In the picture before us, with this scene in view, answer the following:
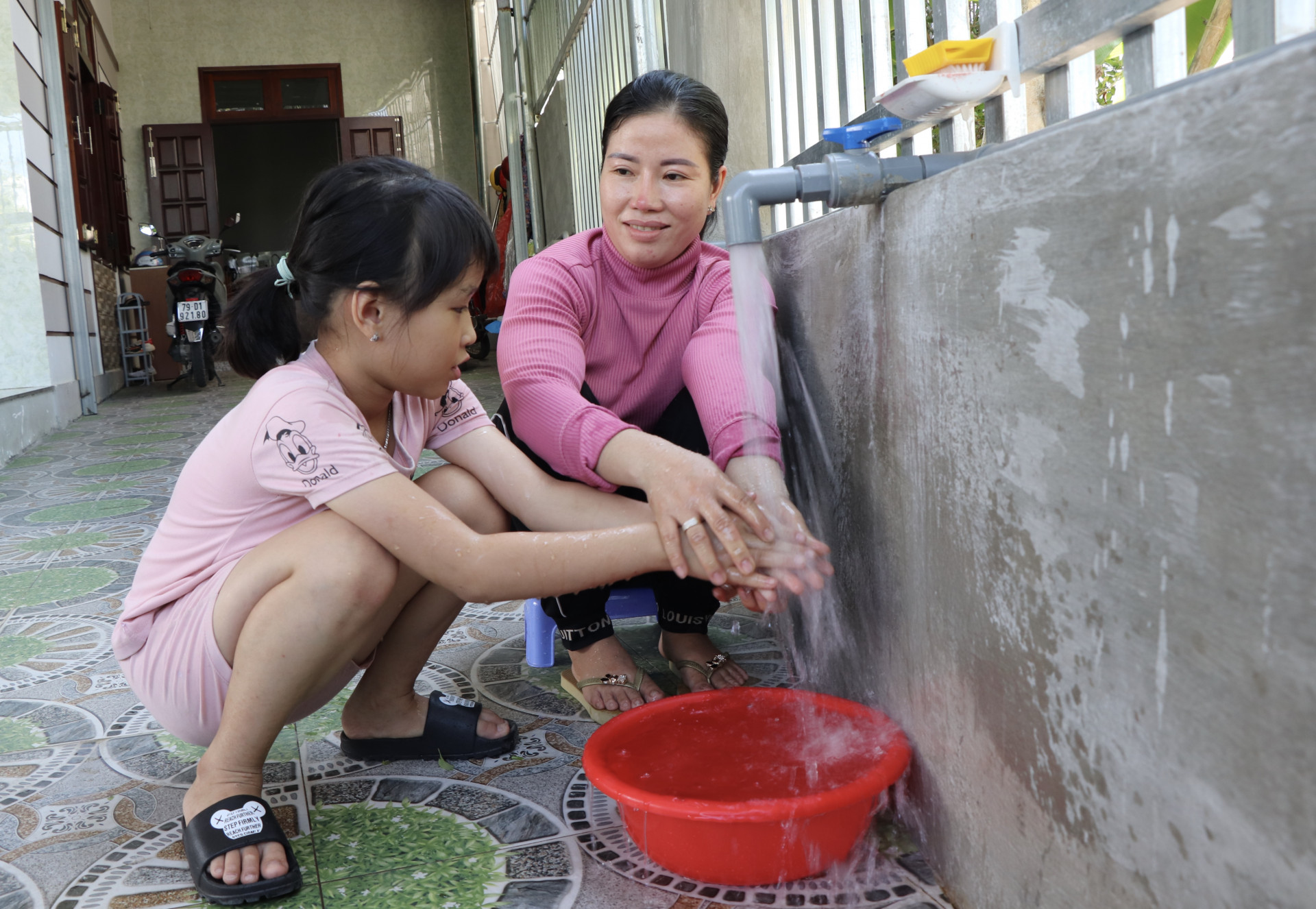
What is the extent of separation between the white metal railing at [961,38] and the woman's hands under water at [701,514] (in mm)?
478

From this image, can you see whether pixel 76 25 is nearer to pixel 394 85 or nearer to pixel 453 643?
pixel 394 85

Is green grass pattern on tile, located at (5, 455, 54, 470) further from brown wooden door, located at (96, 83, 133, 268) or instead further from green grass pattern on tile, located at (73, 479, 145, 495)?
brown wooden door, located at (96, 83, 133, 268)

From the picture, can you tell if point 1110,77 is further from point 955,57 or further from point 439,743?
point 439,743

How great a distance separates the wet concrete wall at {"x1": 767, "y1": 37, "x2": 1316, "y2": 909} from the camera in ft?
1.76

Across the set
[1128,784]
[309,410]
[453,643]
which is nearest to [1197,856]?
[1128,784]

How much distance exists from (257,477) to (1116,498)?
0.91 metres

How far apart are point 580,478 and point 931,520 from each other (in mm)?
560

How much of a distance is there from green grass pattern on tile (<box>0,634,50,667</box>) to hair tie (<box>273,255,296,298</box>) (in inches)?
40.8

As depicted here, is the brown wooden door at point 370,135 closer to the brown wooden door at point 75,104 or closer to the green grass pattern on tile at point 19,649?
the brown wooden door at point 75,104

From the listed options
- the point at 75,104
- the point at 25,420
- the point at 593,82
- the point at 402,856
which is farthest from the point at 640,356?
the point at 75,104

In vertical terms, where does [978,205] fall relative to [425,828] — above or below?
above

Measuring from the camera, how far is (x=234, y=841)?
110cm

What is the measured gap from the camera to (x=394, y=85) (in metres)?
11.0

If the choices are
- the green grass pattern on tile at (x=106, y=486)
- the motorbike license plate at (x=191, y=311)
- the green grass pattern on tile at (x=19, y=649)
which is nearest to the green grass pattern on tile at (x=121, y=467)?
the green grass pattern on tile at (x=106, y=486)
